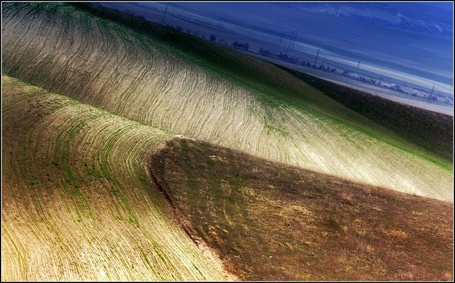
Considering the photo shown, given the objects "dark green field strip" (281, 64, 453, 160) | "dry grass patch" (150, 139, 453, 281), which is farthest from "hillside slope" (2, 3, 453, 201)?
"dark green field strip" (281, 64, 453, 160)

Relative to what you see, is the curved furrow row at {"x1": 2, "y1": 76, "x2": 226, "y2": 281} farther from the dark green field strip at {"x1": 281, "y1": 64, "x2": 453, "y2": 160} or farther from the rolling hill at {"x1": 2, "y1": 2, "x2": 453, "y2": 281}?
the dark green field strip at {"x1": 281, "y1": 64, "x2": 453, "y2": 160}

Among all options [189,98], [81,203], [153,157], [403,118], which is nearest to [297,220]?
[153,157]

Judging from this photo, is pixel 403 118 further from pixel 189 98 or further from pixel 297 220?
pixel 297 220

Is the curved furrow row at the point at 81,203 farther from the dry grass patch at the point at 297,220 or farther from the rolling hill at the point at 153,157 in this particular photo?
the dry grass patch at the point at 297,220

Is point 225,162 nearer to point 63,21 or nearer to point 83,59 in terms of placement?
point 83,59

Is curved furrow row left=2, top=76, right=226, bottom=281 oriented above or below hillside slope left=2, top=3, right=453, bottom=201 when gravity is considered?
below

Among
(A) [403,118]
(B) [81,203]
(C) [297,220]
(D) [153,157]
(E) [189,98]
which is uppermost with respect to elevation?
(A) [403,118]

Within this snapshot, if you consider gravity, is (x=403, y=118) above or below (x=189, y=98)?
above

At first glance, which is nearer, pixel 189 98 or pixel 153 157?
pixel 153 157
